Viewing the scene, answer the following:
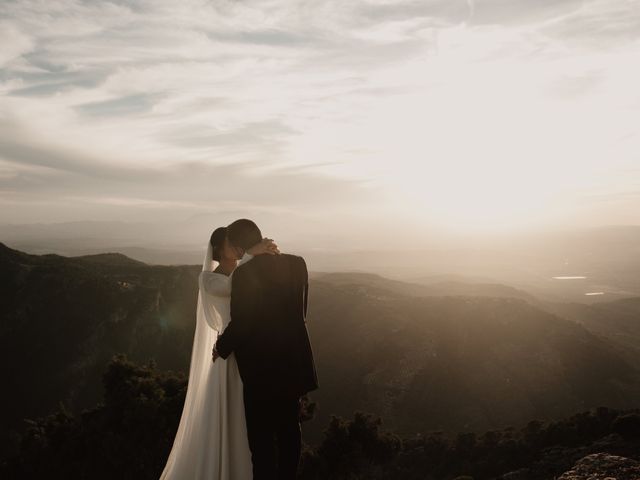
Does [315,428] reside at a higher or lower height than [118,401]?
lower

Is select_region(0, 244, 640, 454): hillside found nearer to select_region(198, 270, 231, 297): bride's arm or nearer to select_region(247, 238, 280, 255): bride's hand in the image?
select_region(198, 270, 231, 297): bride's arm

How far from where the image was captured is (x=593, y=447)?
10367mm

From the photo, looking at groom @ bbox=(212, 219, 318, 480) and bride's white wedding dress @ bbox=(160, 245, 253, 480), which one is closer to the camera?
groom @ bbox=(212, 219, 318, 480)

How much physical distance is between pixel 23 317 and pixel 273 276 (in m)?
69.8

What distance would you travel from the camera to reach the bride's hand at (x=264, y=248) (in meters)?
4.82

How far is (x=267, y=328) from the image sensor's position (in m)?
4.79

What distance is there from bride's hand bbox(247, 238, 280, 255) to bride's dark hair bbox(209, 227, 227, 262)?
67cm

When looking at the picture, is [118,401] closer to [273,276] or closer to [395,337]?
[273,276]

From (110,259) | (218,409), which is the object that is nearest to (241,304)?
(218,409)

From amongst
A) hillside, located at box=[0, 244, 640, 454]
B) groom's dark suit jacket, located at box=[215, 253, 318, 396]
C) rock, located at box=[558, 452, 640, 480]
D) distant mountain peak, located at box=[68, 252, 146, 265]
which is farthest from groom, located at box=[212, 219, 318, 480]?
distant mountain peak, located at box=[68, 252, 146, 265]

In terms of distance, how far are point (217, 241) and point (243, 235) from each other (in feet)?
2.17

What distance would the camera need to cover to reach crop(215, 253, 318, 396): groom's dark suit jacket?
4.74 metres

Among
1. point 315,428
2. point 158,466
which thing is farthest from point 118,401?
point 315,428

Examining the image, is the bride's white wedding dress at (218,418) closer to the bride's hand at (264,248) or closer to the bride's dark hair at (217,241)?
the bride's dark hair at (217,241)
